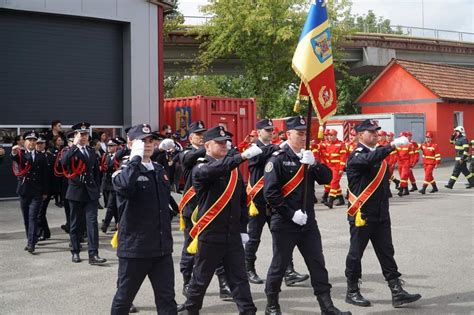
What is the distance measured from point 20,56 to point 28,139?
782cm

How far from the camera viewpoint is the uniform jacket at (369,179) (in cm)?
690

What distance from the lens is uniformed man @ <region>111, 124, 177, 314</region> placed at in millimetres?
5281

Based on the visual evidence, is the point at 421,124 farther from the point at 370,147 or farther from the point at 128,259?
the point at 128,259

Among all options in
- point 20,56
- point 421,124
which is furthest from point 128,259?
point 421,124

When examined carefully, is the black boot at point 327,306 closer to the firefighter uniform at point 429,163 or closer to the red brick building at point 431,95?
the firefighter uniform at point 429,163

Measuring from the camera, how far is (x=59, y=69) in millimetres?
18312

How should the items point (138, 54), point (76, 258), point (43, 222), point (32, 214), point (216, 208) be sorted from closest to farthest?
point (216, 208), point (76, 258), point (32, 214), point (43, 222), point (138, 54)

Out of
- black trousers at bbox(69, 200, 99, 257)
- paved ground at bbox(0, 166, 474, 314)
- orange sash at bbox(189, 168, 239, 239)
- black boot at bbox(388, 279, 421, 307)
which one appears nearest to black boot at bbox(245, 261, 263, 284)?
paved ground at bbox(0, 166, 474, 314)

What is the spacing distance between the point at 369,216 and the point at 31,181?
6019mm

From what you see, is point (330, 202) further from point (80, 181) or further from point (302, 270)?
point (80, 181)

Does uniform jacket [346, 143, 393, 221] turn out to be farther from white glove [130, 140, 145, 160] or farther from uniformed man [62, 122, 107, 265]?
uniformed man [62, 122, 107, 265]

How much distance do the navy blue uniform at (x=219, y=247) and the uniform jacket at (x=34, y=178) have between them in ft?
17.4

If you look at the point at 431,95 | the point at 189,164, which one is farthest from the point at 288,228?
the point at 431,95

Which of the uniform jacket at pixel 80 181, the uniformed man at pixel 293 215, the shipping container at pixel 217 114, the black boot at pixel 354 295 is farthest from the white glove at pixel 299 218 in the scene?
the shipping container at pixel 217 114
